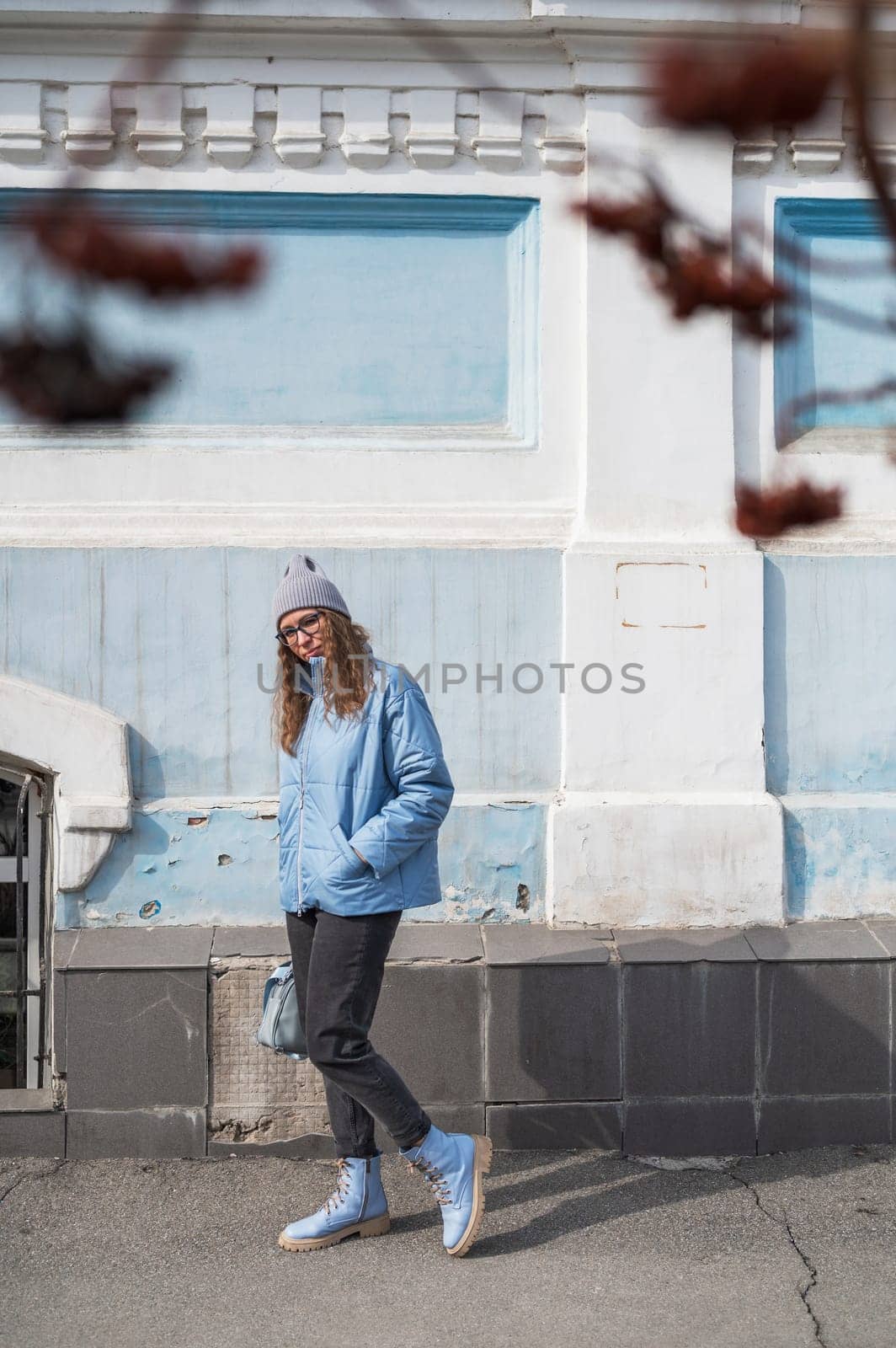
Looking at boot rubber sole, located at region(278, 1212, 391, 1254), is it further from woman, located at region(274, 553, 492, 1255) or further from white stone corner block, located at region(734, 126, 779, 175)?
white stone corner block, located at region(734, 126, 779, 175)

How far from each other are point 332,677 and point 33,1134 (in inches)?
76.6

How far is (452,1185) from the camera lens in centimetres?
379

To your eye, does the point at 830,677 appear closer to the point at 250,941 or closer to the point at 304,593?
the point at 304,593

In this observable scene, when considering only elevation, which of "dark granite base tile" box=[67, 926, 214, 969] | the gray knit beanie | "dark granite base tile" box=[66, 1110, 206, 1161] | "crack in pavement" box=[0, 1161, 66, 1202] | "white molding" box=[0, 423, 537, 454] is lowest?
"crack in pavement" box=[0, 1161, 66, 1202]

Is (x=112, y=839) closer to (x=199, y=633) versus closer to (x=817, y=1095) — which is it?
(x=199, y=633)

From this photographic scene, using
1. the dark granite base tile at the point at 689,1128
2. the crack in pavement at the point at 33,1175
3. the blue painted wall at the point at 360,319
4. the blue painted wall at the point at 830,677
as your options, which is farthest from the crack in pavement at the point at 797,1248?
the blue painted wall at the point at 360,319

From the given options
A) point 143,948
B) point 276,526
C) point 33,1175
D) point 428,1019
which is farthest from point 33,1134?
point 276,526

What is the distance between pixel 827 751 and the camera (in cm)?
501

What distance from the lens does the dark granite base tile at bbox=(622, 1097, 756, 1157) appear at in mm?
4535

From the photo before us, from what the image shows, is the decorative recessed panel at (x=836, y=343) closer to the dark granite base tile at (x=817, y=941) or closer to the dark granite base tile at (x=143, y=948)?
the dark granite base tile at (x=817, y=941)

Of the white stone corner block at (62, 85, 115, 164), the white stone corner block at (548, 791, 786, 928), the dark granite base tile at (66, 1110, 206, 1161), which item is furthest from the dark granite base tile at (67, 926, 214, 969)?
the white stone corner block at (62, 85, 115, 164)

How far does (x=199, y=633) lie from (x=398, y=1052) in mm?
1595

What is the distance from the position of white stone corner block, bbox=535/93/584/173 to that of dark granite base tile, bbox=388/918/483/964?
8.97 feet

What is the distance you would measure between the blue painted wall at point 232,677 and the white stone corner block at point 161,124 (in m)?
1.41
